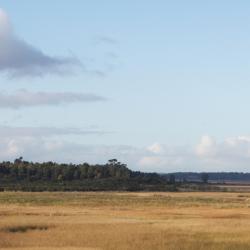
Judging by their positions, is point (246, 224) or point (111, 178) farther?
point (111, 178)

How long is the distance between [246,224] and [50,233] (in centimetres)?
1447

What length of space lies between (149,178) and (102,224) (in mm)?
145256

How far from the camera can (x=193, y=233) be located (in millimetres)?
39250

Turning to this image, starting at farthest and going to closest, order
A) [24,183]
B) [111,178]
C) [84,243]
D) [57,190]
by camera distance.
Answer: [111,178] → [24,183] → [57,190] → [84,243]

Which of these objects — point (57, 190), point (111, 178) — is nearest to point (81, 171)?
point (111, 178)

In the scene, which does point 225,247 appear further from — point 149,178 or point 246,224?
point 149,178

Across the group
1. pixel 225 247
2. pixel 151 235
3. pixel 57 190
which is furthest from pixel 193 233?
pixel 57 190

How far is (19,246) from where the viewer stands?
108 ft

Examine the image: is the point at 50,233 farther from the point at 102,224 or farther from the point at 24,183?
the point at 24,183

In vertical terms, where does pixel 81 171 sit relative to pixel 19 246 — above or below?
above

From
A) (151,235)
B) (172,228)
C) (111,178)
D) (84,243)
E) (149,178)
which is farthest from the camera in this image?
(149,178)

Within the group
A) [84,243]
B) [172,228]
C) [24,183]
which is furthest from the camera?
[24,183]

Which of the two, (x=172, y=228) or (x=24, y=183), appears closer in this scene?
(x=172, y=228)

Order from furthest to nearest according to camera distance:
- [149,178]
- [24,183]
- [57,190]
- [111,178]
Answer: [149,178], [111,178], [24,183], [57,190]
